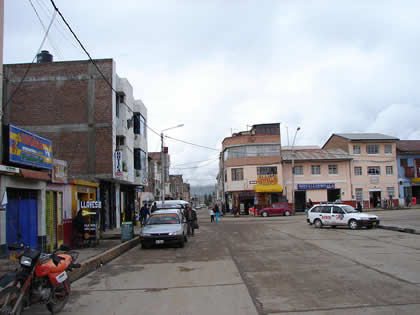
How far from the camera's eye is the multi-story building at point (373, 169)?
5028 cm

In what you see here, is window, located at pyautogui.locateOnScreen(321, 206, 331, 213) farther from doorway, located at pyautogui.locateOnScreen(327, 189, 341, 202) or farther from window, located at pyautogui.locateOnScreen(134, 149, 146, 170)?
doorway, located at pyautogui.locateOnScreen(327, 189, 341, 202)

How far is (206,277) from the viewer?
9250mm

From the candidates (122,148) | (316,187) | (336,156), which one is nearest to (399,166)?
(336,156)

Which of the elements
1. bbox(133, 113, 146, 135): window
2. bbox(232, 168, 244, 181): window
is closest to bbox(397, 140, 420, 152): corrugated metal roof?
bbox(232, 168, 244, 181): window

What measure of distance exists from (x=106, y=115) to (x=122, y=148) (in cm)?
296

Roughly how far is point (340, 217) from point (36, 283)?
20105 mm

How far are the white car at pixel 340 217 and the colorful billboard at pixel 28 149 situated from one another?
659 inches

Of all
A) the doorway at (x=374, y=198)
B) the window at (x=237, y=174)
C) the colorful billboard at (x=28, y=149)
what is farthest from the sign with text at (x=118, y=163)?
the doorway at (x=374, y=198)

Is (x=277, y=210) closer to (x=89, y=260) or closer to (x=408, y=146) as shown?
(x=408, y=146)

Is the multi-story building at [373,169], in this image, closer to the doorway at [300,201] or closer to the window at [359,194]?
the window at [359,194]

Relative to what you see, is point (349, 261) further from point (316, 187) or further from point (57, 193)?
point (316, 187)

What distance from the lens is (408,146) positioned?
54688 mm

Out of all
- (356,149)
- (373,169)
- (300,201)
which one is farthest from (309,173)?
(373,169)

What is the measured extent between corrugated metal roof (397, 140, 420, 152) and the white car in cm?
3377
